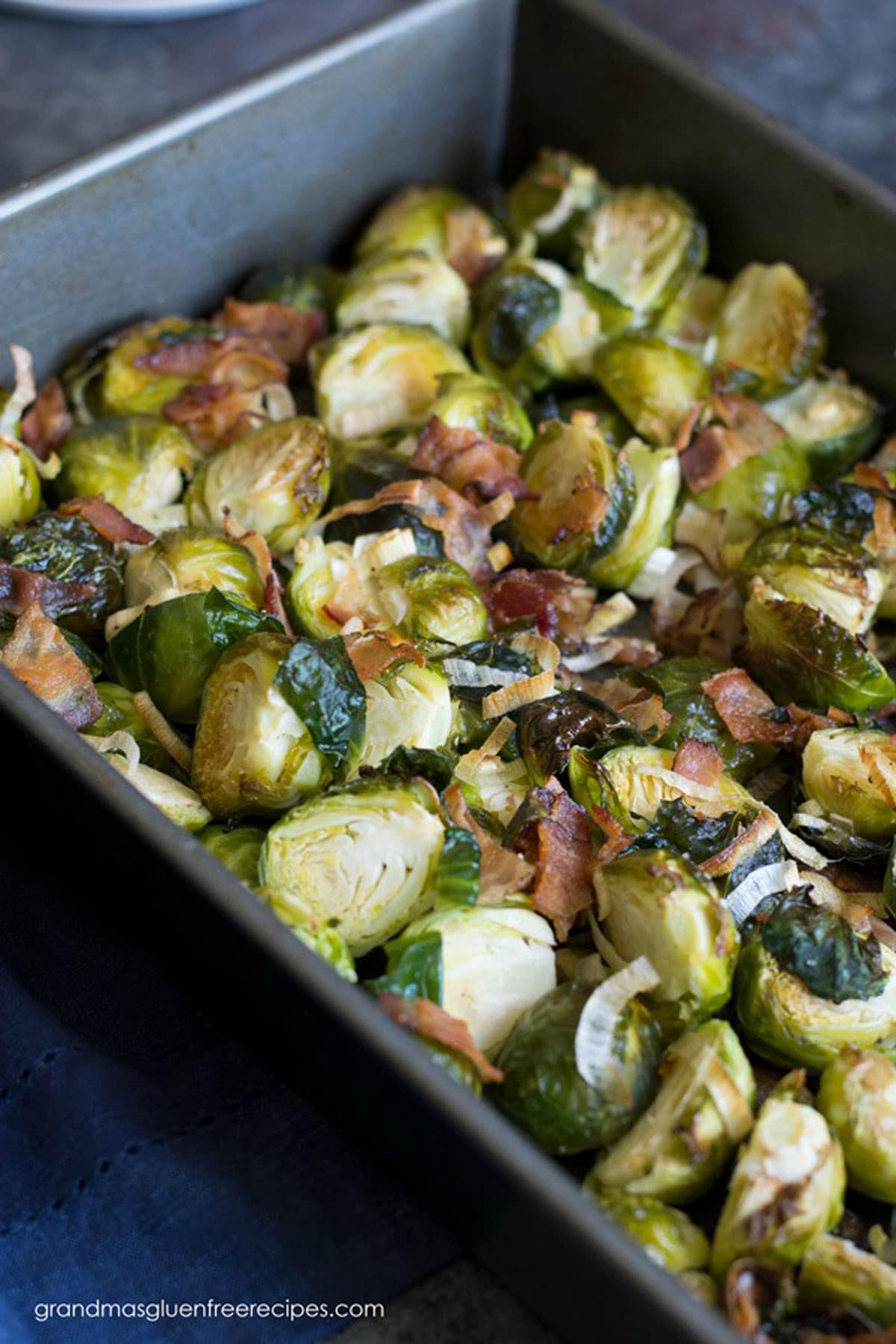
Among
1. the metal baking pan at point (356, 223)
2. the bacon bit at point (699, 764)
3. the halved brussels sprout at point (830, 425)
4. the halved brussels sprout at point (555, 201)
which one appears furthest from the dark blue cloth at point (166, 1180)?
the halved brussels sprout at point (555, 201)

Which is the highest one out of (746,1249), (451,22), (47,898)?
(451,22)

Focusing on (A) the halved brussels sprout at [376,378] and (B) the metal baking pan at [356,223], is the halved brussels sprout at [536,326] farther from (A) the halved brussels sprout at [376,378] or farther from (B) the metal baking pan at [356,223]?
(B) the metal baking pan at [356,223]

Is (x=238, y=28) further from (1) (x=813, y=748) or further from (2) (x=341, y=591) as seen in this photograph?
(1) (x=813, y=748)

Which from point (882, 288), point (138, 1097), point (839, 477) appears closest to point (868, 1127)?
point (138, 1097)

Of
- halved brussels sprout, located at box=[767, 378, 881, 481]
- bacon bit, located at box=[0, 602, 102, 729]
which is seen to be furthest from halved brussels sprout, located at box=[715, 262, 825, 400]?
bacon bit, located at box=[0, 602, 102, 729]

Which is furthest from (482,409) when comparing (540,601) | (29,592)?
(29,592)

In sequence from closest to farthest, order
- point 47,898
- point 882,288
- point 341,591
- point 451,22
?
point 47,898 → point 341,591 → point 882,288 → point 451,22
